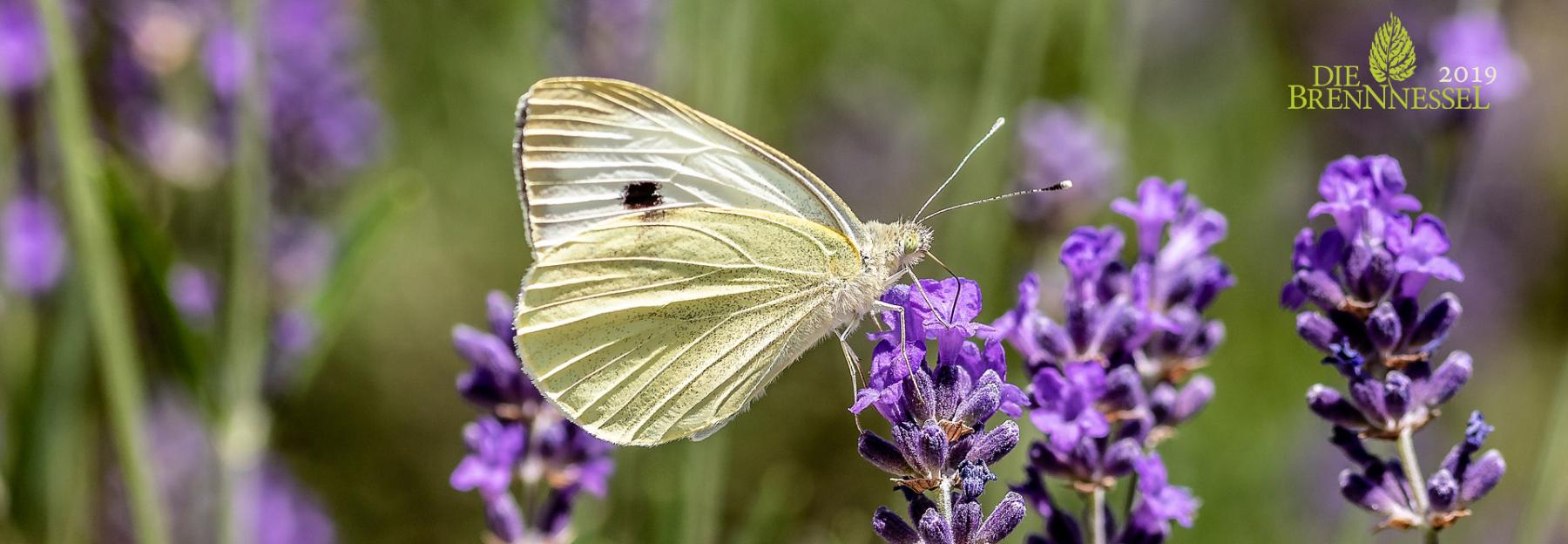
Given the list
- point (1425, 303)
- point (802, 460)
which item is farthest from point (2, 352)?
point (1425, 303)

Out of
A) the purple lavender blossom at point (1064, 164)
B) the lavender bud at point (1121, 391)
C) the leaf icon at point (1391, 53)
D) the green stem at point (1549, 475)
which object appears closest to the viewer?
Answer: the lavender bud at point (1121, 391)

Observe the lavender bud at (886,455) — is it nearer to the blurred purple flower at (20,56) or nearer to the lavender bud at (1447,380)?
the lavender bud at (1447,380)

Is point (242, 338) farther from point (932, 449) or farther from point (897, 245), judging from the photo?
point (932, 449)

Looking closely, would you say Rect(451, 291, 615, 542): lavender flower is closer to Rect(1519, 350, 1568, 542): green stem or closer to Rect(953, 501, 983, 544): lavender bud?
Rect(953, 501, 983, 544): lavender bud

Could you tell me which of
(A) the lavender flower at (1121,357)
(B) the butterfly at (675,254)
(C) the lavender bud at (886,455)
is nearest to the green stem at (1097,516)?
(A) the lavender flower at (1121,357)

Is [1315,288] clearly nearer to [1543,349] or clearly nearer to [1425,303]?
[1425,303]

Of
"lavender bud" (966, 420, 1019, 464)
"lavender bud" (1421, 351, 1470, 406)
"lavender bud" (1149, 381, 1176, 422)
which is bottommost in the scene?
"lavender bud" (966, 420, 1019, 464)

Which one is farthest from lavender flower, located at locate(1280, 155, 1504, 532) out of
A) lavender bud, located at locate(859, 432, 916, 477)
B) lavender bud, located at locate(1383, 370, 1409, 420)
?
lavender bud, located at locate(859, 432, 916, 477)
